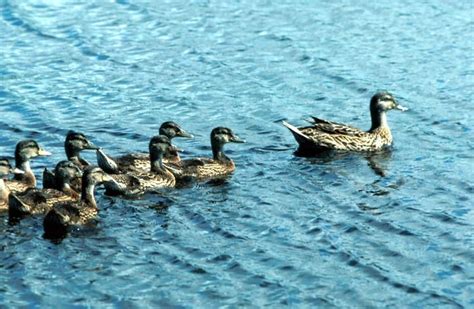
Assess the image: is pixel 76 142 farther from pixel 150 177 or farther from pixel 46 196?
pixel 46 196

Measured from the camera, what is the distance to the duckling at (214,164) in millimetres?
17406

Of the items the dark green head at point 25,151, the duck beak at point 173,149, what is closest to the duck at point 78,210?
the dark green head at point 25,151

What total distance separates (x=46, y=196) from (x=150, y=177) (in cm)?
170

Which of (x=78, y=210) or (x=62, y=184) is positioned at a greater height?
(x=62, y=184)

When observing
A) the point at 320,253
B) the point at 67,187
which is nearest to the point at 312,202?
the point at 320,253

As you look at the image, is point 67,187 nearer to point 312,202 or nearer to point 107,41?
point 312,202

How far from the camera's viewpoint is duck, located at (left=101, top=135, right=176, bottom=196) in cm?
1645

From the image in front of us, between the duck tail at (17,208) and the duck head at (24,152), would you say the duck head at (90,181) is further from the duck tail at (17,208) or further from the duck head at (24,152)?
the duck head at (24,152)

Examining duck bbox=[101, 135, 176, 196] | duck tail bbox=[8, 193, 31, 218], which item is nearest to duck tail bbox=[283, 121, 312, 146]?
duck bbox=[101, 135, 176, 196]

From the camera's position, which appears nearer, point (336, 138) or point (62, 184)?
point (62, 184)

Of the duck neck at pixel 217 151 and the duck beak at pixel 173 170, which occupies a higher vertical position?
the duck neck at pixel 217 151

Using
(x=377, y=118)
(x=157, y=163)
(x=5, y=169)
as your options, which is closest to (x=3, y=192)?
(x=5, y=169)

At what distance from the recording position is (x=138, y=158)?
17578mm

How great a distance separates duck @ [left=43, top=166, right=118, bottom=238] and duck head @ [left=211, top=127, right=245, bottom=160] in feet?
7.61
